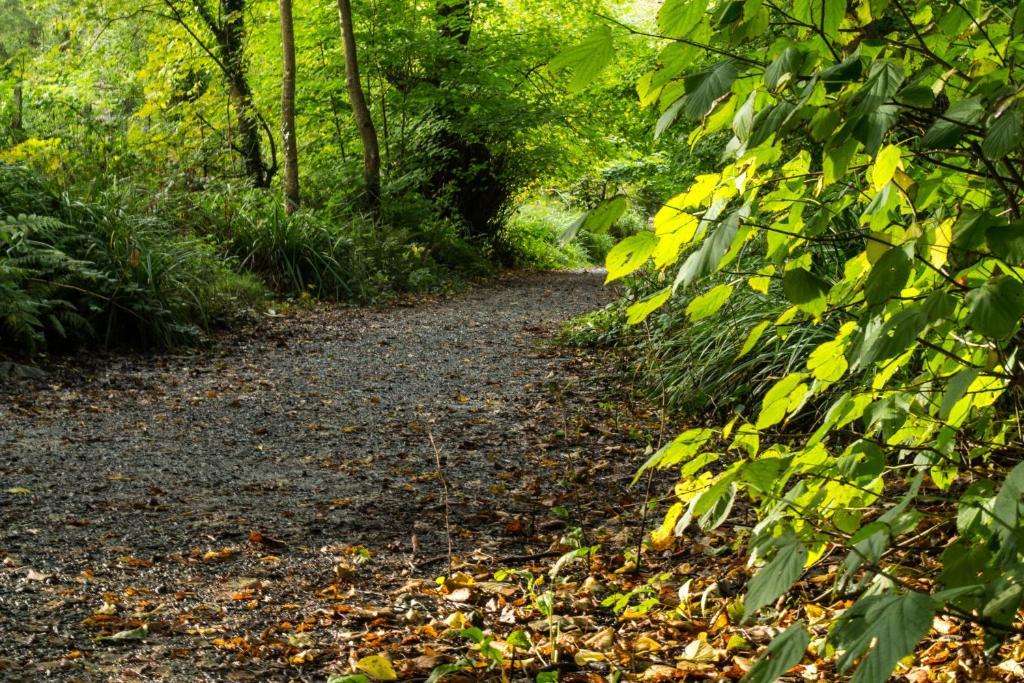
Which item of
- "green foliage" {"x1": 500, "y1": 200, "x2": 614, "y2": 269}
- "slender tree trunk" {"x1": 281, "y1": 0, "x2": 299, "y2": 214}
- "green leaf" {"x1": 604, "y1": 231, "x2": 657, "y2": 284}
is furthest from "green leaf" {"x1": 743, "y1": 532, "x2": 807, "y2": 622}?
"green foliage" {"x1": 500, "y1": 200, "x2": 614, "y2": 269}

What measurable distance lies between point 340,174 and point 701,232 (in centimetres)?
1162

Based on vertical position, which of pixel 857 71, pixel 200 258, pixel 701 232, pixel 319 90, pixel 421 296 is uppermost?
pixel 319 90

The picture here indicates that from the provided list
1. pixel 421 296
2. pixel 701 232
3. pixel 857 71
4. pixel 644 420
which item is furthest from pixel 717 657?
pixel 421 296

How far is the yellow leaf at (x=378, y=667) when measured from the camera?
212cm

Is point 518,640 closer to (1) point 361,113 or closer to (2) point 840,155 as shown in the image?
(2) point 840,155

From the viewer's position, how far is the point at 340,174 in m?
12.5

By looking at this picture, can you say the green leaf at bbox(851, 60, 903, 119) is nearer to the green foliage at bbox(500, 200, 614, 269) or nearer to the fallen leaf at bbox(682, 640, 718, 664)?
the fallen leaf at bbox(682, 640, 718, 664)

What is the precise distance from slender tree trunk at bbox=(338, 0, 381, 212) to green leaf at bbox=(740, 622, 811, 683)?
11.4 meters

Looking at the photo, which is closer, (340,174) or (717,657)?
(717,657)

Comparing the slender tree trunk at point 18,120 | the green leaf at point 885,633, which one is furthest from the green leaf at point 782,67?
the slender tree trunk at point 18,120

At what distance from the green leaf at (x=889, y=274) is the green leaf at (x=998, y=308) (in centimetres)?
9

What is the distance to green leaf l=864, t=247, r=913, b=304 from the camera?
120 centimetres

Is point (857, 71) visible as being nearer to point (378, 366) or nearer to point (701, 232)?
point (701, 232)

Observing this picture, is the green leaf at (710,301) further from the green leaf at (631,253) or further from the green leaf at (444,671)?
the green leaf at (444,671)
